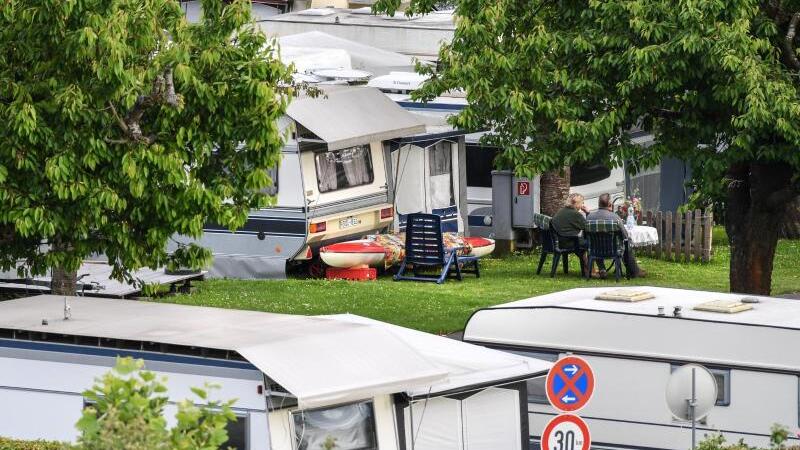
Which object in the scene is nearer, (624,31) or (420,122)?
(624,31)

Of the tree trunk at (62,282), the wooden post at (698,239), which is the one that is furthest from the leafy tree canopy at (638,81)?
the wooden post at (698,239)

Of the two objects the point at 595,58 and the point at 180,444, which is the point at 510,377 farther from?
the point at 180,444

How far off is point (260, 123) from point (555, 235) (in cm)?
1092

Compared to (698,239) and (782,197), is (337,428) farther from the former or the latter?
(698,239)

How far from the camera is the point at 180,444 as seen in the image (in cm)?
739

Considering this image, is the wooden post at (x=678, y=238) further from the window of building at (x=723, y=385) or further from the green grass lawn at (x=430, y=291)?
the window of building at (x=723, y=385)

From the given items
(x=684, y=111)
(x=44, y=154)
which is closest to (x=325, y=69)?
(x=684, y=111)

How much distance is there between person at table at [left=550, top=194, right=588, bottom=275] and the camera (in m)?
25.7

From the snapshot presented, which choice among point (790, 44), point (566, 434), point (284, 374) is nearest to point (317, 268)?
point (790, 44)

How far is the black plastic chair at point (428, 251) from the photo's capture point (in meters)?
25.5

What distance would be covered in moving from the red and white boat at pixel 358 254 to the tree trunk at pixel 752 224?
709 cm

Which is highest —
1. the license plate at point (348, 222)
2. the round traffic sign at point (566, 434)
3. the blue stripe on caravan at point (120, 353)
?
the license plate at point (348, 222)

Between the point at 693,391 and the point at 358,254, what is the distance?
13.0 m

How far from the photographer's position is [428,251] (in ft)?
84.2
